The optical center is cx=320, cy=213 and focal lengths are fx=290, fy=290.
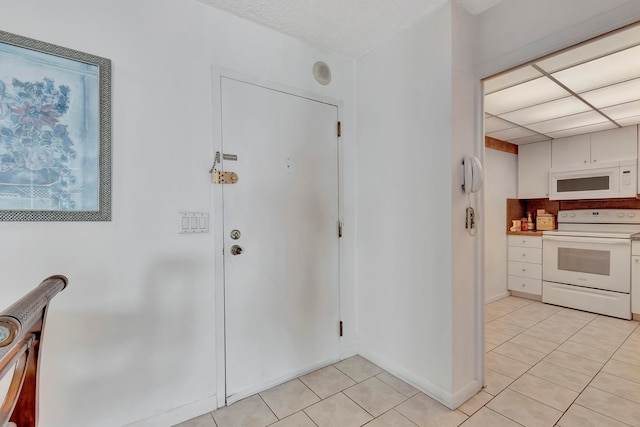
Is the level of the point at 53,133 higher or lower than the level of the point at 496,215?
higher

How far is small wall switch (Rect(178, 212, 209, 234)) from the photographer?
66.1 inches

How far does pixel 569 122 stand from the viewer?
3.26 meters

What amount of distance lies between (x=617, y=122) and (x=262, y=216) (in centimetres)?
405

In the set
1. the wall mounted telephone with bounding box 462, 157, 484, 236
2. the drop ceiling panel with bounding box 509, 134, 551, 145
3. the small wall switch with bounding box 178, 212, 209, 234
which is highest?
the drop ceiling panel with bounding box 509, 134, 551, 145

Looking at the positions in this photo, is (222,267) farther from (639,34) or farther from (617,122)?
(617,122)

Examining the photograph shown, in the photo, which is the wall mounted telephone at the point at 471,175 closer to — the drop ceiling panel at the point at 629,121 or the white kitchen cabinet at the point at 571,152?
the drop ceiling panel at the point at 629,121

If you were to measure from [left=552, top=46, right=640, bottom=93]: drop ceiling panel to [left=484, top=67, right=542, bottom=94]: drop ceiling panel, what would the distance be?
0.55 feet

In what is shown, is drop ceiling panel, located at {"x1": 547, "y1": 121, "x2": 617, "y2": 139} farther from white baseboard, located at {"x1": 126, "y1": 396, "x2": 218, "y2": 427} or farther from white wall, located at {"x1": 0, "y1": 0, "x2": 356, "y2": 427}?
white baseboard, located at {"x1": 126, "y1": 396, "x2": 218, "y2": 427}

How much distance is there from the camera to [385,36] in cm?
212

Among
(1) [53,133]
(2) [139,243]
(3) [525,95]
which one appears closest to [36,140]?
(1) [53,133]

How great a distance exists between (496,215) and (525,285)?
104 cm

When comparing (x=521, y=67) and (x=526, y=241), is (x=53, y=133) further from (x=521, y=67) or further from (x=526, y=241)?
(x=526, y=241)

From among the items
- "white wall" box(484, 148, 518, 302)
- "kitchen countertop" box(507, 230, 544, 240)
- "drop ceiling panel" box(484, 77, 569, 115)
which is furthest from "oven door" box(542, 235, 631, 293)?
"drop ceiling panel" box(484, 77, 569, 115)

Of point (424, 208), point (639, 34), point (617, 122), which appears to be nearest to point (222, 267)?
point (424, 208)
